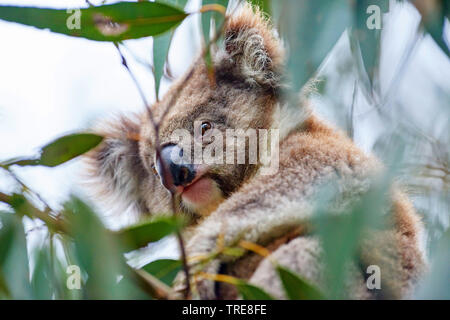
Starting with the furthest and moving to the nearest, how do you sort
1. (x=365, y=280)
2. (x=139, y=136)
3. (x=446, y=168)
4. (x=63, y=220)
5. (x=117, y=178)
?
1. (x=117, y=178)
2. (x=139, y=136)
3. (x=446, y=168)
4. (x=365, y=280)
5. (x=63, y=220)

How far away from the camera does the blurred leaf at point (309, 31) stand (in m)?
1.20

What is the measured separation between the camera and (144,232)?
129cm

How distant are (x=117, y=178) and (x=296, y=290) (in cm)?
160

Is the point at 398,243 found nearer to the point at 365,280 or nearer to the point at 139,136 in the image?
the point at 365,280

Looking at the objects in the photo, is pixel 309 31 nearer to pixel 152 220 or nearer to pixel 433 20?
pixel 433 20

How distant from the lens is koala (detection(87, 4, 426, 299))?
5.27ft

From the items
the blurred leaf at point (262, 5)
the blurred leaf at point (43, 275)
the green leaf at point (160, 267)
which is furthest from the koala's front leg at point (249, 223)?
the blurred leaf at point (262, 5)

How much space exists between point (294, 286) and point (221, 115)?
1168mm

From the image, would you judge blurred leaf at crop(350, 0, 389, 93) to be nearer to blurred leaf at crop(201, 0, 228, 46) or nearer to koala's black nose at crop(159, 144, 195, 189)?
blurred leaf at crop(201, 0, 228, 46)

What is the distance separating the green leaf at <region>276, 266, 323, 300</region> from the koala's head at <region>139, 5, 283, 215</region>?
95cm

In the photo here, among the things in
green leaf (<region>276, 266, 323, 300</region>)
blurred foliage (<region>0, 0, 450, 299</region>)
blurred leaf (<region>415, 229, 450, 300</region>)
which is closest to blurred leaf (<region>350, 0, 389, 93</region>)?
blurred foliage (<region>0, 0, 450, 299</region>)

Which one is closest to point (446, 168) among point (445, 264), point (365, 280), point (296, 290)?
point (365, 280)

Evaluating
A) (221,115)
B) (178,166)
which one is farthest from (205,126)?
(178,166)

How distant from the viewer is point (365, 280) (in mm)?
1643
